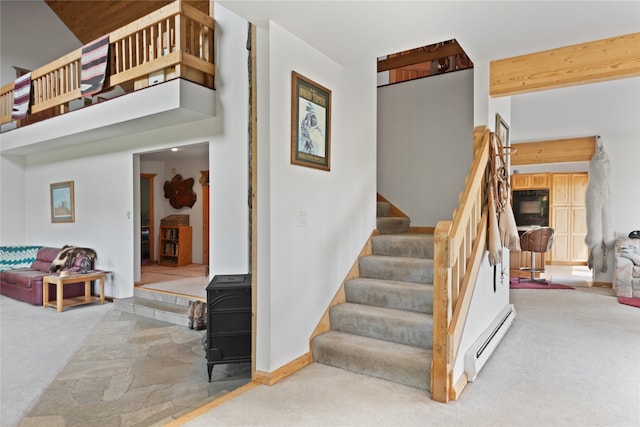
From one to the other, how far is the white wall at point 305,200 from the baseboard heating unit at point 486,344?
120cm

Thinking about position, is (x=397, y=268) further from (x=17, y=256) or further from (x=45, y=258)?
(x=17, y=256)

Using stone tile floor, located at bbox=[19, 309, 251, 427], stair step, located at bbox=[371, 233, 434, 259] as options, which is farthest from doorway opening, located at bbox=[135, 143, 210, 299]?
stair step, located at bbox=[371, 233, 434, 259]

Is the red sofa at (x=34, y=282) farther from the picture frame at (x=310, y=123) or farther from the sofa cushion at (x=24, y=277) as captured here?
the picture frame at (x=310, y=123)

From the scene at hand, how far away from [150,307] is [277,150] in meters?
3.34

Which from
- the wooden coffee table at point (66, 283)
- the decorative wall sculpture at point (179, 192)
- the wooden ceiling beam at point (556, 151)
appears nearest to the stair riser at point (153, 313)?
the wooden coffee table at point (66, 283)

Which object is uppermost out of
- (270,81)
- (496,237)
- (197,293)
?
(270,81)

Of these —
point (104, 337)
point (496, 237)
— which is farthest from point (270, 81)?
point (104, 337)

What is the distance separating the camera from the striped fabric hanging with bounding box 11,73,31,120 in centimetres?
609

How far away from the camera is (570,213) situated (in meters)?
8.81

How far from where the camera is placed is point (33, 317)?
500 centimetres

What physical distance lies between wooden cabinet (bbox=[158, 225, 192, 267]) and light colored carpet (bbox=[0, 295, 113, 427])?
244 cm

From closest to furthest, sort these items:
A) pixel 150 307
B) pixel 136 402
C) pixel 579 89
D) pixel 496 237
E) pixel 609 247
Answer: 1. pixel 136 402
2. pixel 496 237
3. pixel 579 89
4. pixel 150 307
5. pixel 609 247

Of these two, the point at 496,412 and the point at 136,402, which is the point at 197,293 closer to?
the point at 136,402

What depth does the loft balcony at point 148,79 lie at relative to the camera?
4.14 metres
